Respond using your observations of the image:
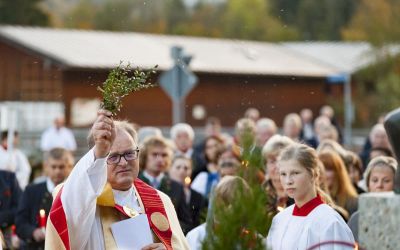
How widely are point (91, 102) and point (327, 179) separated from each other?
36.2m

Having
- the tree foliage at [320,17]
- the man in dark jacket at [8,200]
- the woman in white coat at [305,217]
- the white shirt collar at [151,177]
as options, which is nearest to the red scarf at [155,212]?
the woman in white coat at [305,217]

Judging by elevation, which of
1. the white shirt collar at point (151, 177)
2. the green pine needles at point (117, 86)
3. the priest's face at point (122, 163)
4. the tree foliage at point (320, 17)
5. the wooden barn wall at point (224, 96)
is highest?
the tree foliage at point (320, 17)

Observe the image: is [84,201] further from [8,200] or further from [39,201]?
[8,200]

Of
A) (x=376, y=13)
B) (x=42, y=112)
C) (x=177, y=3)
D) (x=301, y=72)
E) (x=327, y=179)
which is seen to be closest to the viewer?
(x=327, y=179)

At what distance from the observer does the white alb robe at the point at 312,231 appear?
7855 millimetres

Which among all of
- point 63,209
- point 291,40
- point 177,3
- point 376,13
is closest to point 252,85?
point 376,13

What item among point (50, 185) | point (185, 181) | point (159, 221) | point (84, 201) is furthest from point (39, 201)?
point (84, 201)

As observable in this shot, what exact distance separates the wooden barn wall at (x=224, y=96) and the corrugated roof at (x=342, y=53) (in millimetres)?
4361

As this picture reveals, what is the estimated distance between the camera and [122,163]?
24.4 feet

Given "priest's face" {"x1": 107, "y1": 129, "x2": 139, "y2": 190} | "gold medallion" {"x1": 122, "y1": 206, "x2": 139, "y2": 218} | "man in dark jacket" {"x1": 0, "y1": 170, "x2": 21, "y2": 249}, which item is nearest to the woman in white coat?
"gold medallion" {"x1": 122, "y1": 206, "x2": 139, "y2": 218}

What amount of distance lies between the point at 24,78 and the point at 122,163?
4154 centimetres

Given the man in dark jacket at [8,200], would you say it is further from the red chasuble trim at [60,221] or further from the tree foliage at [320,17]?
the tree foliage at [320,17]

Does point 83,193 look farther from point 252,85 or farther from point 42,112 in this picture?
point 252,85

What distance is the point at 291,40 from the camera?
8869cm
